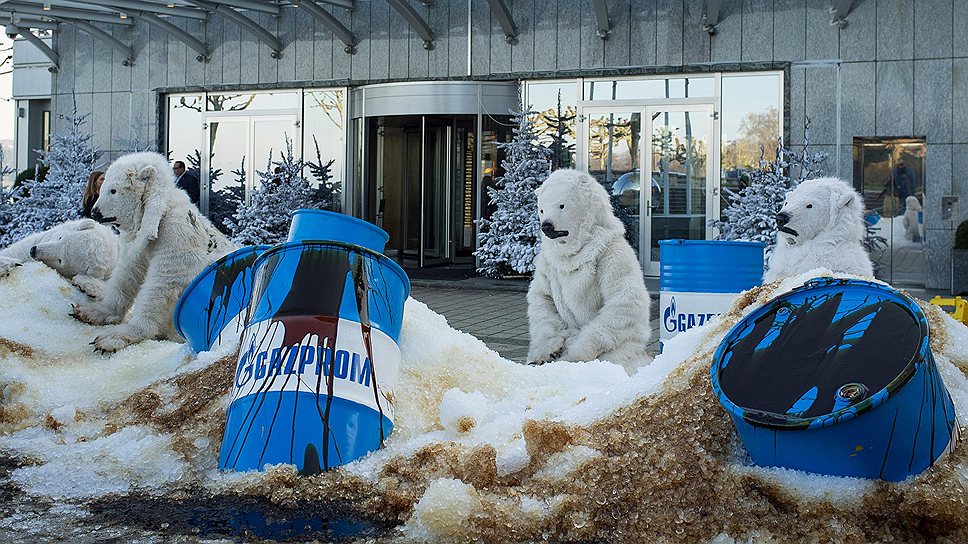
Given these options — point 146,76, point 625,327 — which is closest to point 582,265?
point 625,327

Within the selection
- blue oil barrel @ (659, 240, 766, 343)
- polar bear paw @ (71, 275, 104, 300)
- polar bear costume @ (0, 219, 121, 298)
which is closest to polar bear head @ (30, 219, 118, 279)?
polar bear costume @ (0, 219, 121, 298)

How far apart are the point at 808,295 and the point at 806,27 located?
39.5ft

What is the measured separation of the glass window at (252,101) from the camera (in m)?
17.3

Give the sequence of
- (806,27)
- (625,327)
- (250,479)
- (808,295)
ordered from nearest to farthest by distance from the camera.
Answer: (808,295) < (250,479) < (625,327) < (806,27)

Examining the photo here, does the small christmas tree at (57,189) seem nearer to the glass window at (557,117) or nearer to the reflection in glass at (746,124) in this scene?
the glass window at (557,117)

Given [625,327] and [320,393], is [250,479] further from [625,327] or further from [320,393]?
[625,327]

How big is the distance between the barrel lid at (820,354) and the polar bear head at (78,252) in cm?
472

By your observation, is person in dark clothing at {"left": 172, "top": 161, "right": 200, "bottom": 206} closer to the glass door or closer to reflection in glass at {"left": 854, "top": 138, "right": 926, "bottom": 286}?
the glass door

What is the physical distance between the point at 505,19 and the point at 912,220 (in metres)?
6.67

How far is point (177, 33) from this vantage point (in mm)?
16828

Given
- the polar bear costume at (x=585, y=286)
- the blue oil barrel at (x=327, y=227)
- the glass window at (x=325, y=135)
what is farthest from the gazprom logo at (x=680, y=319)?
the glass window at (x=325, y=135)

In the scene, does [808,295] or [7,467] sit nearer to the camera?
[808,295]

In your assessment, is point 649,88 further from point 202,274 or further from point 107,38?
point 202,274

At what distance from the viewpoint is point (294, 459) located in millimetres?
→ 3322
